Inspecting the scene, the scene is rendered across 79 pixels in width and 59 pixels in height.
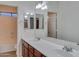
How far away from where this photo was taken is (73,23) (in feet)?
5.28

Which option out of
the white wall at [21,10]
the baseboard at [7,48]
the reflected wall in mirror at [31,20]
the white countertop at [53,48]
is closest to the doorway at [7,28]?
the baseboard at [7,48]

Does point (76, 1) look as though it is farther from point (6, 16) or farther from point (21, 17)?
point (6, 16)

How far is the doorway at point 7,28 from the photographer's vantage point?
4.72 metres

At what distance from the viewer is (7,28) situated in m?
4.84

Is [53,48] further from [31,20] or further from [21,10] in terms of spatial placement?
[21,10]

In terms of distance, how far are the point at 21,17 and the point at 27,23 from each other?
30 centimetres

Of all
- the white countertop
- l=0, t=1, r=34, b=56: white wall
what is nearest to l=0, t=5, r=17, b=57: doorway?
l=0, t=1, r=34, b=56: white wall

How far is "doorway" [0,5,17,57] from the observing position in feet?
15.5

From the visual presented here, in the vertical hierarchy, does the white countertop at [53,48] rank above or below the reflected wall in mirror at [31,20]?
below

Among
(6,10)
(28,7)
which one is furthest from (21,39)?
(6,10)

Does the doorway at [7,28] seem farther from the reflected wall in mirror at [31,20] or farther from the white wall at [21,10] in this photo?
the reflected wall in mirror at [31,20]

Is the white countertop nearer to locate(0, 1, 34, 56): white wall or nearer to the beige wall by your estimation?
locate(0, 1, 34, 56): white wall

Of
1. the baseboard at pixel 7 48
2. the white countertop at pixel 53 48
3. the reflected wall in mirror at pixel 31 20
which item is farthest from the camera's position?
the baseboard at pixel 7 48

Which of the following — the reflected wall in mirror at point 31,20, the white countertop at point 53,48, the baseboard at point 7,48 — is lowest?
the baseboard at point 7,48
